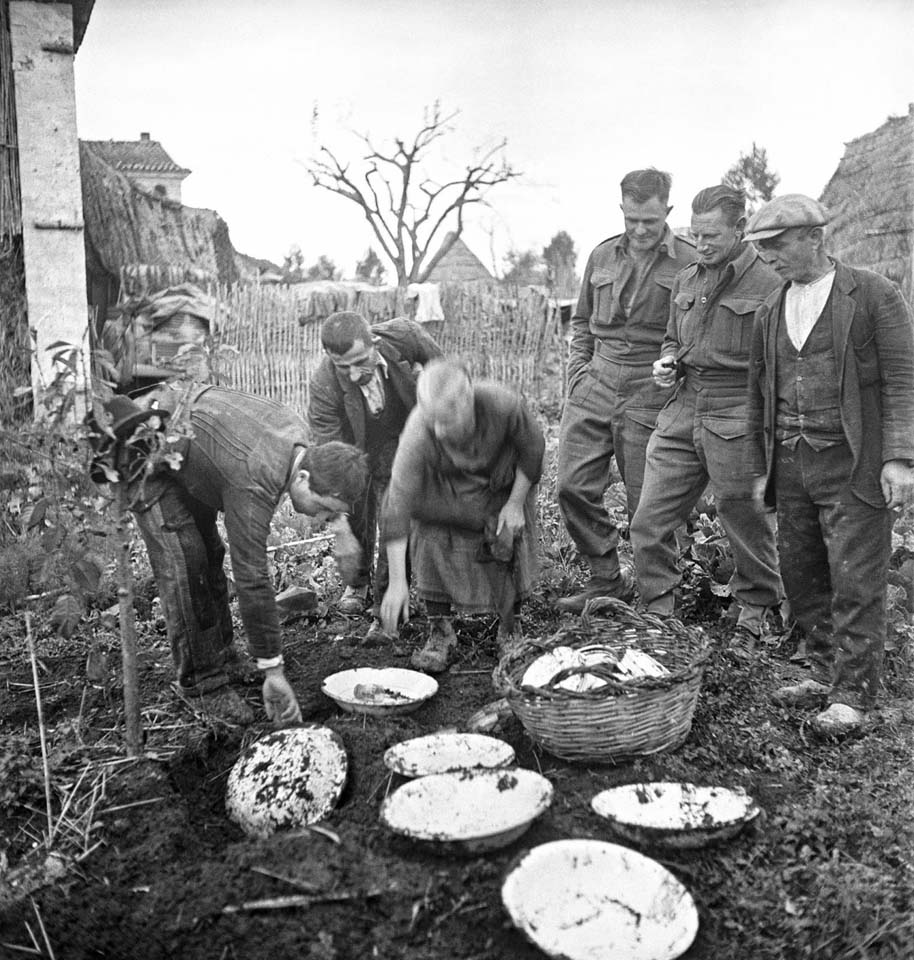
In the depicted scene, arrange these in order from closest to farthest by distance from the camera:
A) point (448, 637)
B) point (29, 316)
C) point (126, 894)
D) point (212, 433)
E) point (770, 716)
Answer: point (126, 894) < point (212, 433) < point (770, 716) < point (448, 637) < point (29, 316)

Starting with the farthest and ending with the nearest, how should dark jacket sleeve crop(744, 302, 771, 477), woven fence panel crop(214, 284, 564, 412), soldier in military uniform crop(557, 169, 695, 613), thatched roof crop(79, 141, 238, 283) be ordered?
1. woven fence panel crop(214, 284, 564, 412)
2. thatched roof crop(79, 141, 238, 283)
3. soldier in military uniform crop(557, 169, 695, 613)
4. dark jacket sleeve crop(744, 302, 771, 477)

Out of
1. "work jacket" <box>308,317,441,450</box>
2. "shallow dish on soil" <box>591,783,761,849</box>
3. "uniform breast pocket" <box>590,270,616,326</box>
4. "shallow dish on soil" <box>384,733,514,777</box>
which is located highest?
"uniform breast pocket" <box>590,270,616,326</box>

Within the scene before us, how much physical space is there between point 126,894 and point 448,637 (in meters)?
1.98

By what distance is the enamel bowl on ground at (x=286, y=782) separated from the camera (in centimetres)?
295

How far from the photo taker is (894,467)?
11.2ft

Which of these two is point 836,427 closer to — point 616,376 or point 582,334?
point 616,376

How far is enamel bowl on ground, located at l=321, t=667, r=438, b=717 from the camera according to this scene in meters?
3.55

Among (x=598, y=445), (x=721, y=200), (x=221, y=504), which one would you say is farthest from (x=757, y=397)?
(x=221, y=504)

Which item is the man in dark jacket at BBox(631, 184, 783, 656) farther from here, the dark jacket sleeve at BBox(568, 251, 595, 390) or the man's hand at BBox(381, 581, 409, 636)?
the man's hand at BBox(381, 581, 409, 636)

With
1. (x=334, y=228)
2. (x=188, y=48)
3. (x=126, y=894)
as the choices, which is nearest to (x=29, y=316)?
(x=334, y=228)

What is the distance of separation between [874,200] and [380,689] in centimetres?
492

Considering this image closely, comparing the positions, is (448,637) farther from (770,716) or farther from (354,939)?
(354,939)

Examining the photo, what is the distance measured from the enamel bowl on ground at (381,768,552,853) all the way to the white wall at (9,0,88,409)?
4629 millimetres

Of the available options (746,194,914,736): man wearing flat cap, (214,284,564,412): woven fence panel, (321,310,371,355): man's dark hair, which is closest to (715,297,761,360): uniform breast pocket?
(746,194,914,736): man wearing flat cap
